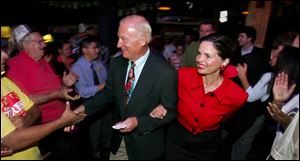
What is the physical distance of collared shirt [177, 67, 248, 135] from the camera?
2502mm

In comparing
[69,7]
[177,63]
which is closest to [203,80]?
[177,63]

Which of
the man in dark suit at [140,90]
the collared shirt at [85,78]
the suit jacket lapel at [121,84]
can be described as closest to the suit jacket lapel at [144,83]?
the man in dark suit at [140,90]

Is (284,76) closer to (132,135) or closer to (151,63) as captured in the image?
(151,63)

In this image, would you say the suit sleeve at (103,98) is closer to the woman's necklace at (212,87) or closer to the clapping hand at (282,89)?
the woman's necklace at (212,87)

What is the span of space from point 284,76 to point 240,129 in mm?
1532

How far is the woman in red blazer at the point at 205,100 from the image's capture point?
2.48 metres

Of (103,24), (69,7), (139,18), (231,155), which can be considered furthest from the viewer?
(69,7)

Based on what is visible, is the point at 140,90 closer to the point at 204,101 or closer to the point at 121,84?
the point at 121,84

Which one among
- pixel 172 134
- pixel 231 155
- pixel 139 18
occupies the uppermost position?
pixel 139 18

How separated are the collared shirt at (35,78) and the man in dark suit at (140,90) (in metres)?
0.68

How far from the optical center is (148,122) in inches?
95.7

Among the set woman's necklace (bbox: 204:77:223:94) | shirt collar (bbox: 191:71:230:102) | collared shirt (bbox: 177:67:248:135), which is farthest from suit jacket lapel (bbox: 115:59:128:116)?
woman's necklace (bbox: 204:77:223:94)

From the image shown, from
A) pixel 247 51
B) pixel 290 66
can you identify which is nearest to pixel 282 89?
pixel 290 66

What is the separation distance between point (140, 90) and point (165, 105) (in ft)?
0.84
